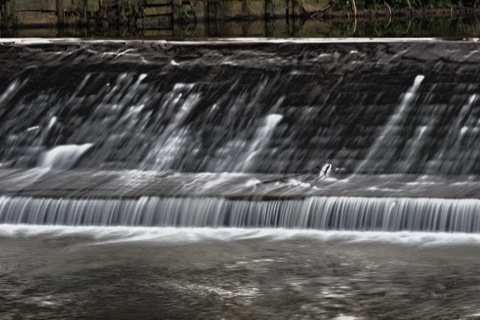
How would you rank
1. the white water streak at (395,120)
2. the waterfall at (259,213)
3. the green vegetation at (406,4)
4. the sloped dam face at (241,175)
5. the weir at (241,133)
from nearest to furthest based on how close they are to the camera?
the sloped dam face at (241,175)
the waterfall at (259,213)
the weir at (241,133)
the white water streak at (395,120)
the green vegetation at (406,4)

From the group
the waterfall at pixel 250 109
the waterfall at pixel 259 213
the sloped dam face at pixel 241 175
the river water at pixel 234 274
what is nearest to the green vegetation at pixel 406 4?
the sloped dam face at pixel 241 175

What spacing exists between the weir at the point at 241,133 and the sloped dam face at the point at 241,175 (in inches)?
0.8

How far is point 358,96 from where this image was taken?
14.2 meters

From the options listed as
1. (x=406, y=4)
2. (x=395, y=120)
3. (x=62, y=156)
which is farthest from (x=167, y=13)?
(x=395, y=120)

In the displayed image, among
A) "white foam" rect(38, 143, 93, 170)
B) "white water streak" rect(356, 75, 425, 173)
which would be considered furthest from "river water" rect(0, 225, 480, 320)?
"white foam" rect(38, 143, 93, 170)

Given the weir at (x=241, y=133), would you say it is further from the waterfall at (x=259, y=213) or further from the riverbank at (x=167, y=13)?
the riverbank at (x=167, y=13)

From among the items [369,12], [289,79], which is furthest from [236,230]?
[369,12]

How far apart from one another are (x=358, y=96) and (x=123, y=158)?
2.56 metres

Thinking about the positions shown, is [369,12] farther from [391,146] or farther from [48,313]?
[48,313]

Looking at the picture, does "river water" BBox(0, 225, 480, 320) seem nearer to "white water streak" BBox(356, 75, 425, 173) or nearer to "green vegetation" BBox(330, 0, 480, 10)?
"white water streak" BBox(356, 75, 425, 173)

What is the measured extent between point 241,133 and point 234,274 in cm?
409

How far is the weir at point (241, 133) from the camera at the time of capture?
12070 mm

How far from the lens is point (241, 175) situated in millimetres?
13328

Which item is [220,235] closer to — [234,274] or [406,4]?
[234,274]
